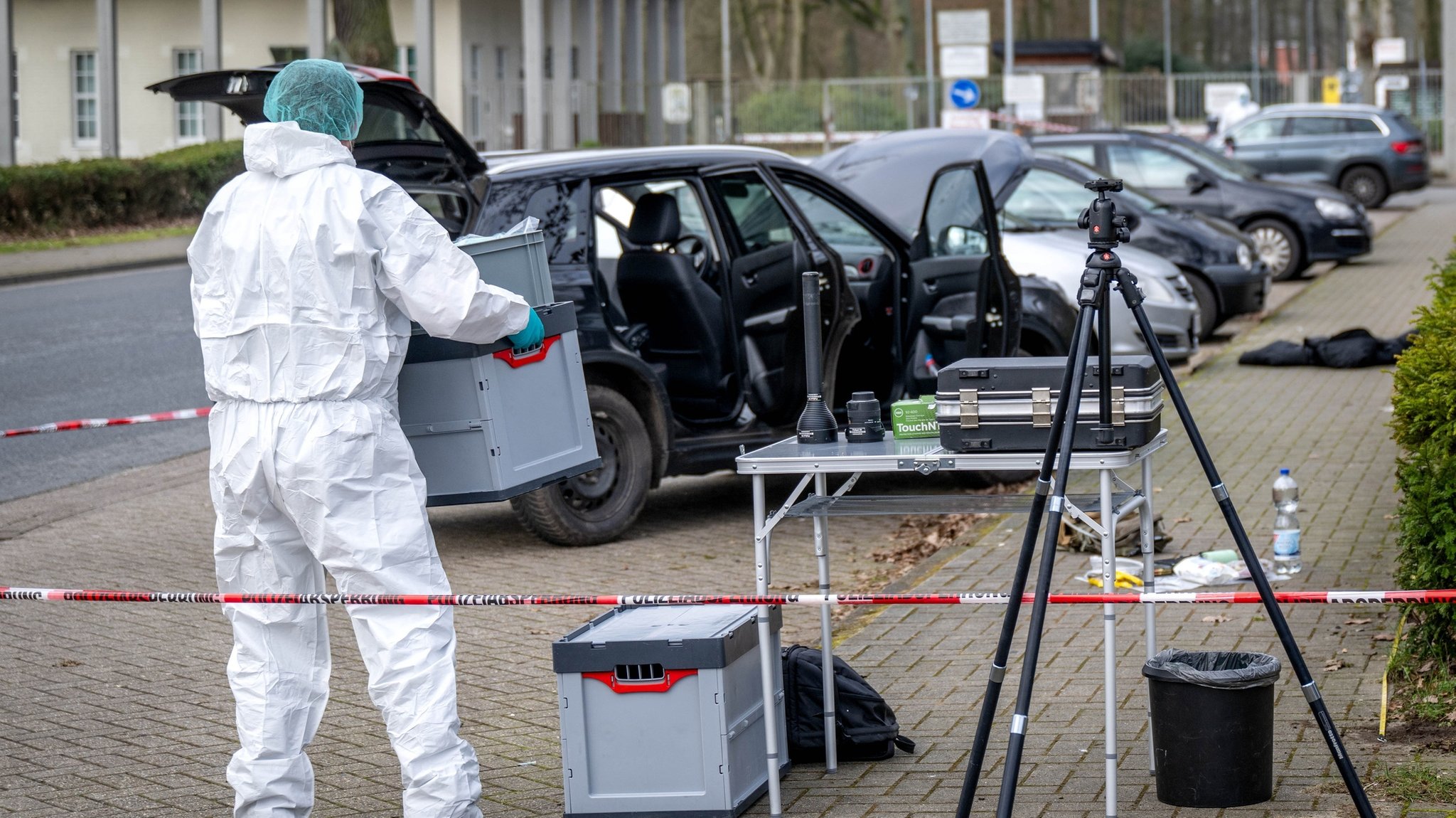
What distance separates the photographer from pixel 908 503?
16.1 feet

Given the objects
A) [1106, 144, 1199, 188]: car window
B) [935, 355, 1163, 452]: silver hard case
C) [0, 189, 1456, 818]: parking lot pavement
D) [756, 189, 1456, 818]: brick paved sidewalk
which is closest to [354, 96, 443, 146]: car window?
[0, 189, 1456, 818]: parking lot pavement

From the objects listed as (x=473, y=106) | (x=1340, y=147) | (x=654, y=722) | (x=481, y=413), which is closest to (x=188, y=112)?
(x=473, y=106)

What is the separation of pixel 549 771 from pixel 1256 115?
2574 cm

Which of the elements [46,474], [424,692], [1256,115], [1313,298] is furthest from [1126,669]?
[1256,115]

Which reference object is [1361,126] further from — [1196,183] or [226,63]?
[226,63]

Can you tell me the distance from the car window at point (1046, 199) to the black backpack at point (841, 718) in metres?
9.63

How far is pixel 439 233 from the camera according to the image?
442 cm

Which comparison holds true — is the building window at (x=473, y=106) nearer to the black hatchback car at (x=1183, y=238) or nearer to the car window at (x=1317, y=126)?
the car window at (x=1317, y=126)

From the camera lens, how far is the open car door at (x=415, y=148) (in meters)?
7.03

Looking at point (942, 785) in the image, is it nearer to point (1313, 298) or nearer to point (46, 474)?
point (46, 474)

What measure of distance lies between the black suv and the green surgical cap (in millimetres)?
3015

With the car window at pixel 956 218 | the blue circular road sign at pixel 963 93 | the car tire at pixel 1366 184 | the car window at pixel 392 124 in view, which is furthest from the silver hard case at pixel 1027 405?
the car tire at pixel 1366 184

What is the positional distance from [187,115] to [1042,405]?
Answer: 37.5m

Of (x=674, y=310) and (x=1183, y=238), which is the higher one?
(x=1183, y=238)
